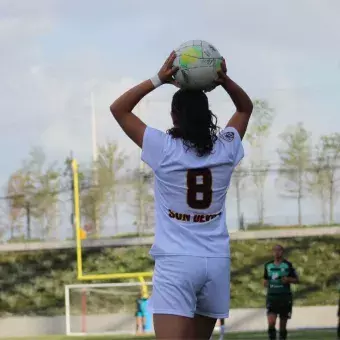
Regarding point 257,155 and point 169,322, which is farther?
point 257,155

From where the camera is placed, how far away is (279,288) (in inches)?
632

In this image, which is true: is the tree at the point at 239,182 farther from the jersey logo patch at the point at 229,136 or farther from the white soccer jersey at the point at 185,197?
the white soccer jersey at the point at 185,197

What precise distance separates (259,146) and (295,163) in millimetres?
1140

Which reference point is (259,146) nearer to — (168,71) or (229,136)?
(229,136)

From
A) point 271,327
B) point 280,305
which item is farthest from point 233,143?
point 280,305

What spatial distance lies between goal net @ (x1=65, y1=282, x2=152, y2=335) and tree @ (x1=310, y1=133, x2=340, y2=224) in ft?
17.7

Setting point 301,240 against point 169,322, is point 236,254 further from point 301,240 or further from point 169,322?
point 169,322

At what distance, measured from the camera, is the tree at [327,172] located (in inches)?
1078

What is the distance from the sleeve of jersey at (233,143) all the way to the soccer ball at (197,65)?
0.22 meters

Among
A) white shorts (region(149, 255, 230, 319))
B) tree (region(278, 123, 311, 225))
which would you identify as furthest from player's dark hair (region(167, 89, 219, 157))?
tree (region(278, 123, 311, 225))

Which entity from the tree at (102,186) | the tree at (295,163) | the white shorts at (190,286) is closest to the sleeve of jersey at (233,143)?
the white shorts at (190,286)

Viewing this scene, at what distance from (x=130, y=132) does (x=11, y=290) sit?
84.7ft

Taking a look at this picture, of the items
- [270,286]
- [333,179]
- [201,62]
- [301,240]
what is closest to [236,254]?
[301,240]

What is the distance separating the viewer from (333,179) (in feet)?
90.7
